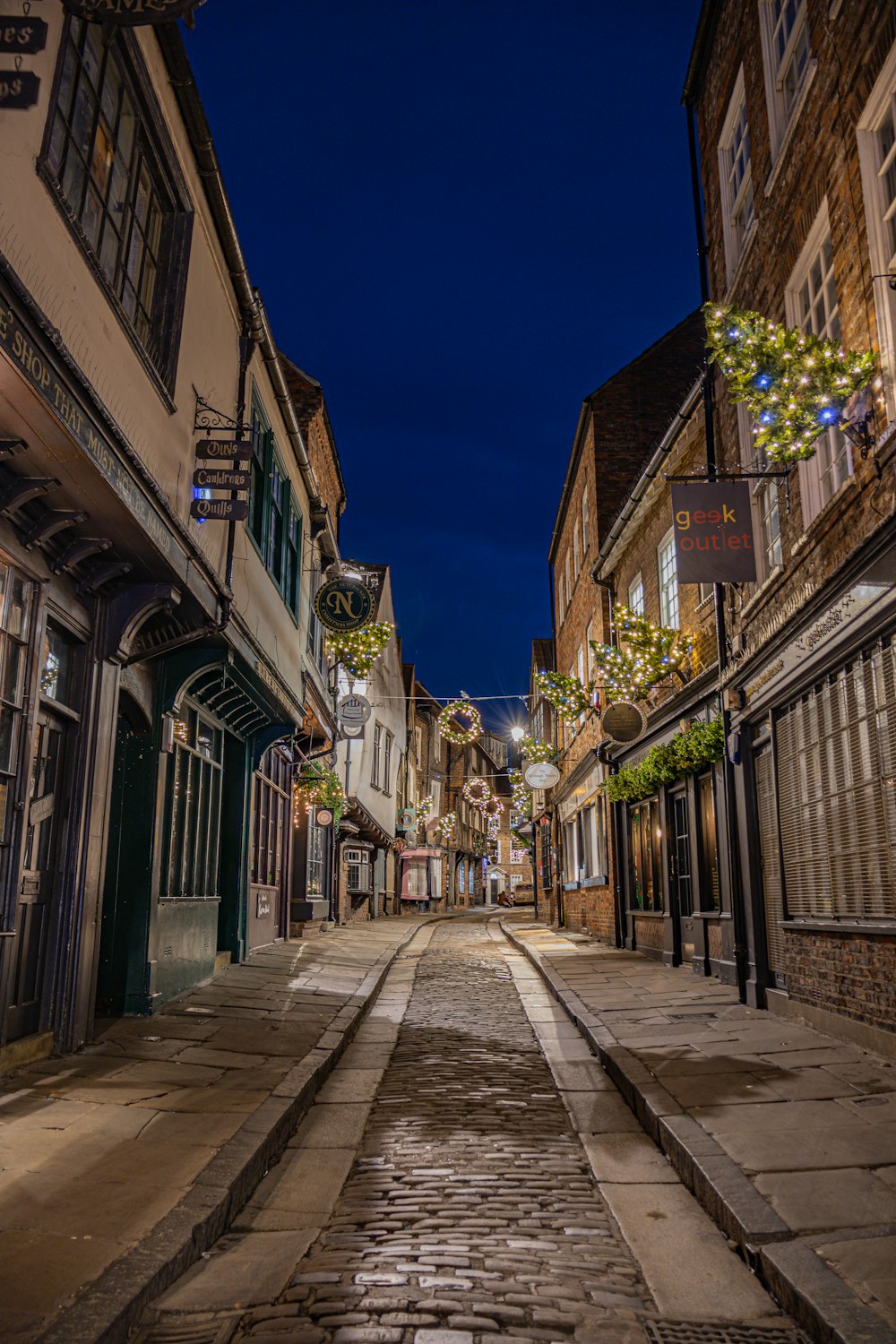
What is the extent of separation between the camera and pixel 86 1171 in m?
4.68

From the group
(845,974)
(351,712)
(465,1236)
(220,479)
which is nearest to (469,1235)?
(465,1236)

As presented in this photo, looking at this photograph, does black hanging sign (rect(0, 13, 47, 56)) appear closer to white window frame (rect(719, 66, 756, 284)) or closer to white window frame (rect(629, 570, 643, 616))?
white window frame (rect(719, 66, 756, 284))

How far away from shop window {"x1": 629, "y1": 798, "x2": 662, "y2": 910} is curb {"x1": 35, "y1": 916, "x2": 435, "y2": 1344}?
9.78 m

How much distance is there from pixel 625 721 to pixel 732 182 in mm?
7716

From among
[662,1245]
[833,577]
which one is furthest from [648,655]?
[662,1245]

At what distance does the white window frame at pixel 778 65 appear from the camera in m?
9.08

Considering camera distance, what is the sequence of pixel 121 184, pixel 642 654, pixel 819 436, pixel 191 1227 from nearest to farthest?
pixel 191 1227 → pixel 121 184 → pixel 819 436 → pixel 642 654

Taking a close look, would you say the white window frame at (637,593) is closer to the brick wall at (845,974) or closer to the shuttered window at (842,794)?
the shuttered window at (842,794)

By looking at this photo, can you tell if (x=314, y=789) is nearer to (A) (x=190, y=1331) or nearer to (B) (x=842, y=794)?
(B) (x=842, y=794)

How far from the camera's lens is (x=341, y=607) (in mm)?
15797

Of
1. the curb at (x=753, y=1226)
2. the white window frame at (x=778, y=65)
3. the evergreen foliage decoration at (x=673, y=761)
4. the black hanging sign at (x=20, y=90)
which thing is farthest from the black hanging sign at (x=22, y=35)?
the evergreen foliage decoration at (x=673, y=761)

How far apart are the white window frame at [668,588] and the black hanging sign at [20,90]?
11.4 metres

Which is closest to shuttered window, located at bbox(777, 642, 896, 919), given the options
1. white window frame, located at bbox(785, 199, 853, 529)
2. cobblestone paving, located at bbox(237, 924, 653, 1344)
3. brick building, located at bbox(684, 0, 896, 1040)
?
brick building, located at bbox(684, 0, 896, 1040)

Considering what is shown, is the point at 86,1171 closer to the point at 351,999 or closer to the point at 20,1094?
the point at 20,1094
